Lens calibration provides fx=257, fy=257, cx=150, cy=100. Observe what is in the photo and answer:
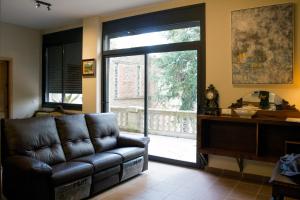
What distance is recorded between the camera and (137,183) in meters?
3.48

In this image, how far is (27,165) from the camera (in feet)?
8.28

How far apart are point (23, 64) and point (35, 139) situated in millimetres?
3789

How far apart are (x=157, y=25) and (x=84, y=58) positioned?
6.01 ft

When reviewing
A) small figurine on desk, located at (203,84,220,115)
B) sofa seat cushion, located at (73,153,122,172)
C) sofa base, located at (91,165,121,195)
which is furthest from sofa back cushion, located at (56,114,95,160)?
small figurine on desk, located at (203,84,220,115)

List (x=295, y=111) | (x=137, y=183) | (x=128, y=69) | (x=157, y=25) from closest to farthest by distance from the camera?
(x=295, y=111) < (x=137, y=183) < (x=157, y=25) < (x=128, y=69)

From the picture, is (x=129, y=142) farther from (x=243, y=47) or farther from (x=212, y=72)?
(x=243, y=47)

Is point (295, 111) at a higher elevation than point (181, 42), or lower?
lower

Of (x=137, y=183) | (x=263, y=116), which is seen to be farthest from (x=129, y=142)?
(x=263, y=116)

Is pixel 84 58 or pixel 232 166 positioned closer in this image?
pixel 232 166

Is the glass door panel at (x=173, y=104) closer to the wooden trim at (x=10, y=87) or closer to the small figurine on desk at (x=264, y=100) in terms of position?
the small figurine on desk at (x=264, y=100)

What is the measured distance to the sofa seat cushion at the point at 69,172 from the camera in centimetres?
256

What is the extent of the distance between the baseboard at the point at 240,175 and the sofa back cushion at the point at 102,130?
1541 millimetres

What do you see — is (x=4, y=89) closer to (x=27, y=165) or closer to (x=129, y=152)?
(x=129, y=152)

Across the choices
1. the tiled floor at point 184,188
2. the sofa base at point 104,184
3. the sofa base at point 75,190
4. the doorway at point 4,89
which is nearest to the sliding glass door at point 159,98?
the tiled floor at point 184,188
